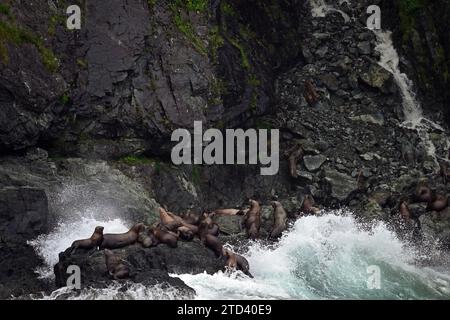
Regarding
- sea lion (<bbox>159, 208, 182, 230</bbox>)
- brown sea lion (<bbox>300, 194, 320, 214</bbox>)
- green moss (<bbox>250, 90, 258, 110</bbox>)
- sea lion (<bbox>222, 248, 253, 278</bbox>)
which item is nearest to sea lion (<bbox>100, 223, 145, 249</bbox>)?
sea lion (<bbox>159, 208, 182, 230</bbox>)

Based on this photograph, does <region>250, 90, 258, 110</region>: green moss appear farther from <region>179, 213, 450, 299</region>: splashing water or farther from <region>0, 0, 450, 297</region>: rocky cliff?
<region>179, 213, 450, 299</region>: splashing water

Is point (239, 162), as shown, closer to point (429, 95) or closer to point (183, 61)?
point (183, 61)

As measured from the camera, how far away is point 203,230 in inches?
655

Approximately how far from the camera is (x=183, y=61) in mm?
20641

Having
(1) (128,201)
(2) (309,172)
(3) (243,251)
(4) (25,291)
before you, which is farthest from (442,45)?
(4) (25,291)

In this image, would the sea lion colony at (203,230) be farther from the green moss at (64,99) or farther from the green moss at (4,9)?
the green moss at (4,9)

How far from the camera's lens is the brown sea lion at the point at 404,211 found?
2036cm

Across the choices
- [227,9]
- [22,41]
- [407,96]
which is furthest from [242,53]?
[22,41]

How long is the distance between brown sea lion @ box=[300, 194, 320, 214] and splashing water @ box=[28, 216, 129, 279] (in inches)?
274

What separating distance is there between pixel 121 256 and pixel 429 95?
16.0 m

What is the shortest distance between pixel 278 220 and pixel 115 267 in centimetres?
743

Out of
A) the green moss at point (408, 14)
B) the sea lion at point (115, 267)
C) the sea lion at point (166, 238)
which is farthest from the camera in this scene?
the green moss at point (408, 14)

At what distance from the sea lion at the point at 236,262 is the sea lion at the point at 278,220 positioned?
312 centimetres

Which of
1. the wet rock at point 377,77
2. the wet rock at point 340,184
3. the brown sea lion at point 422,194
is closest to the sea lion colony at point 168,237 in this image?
the wet rock at point 340,184
